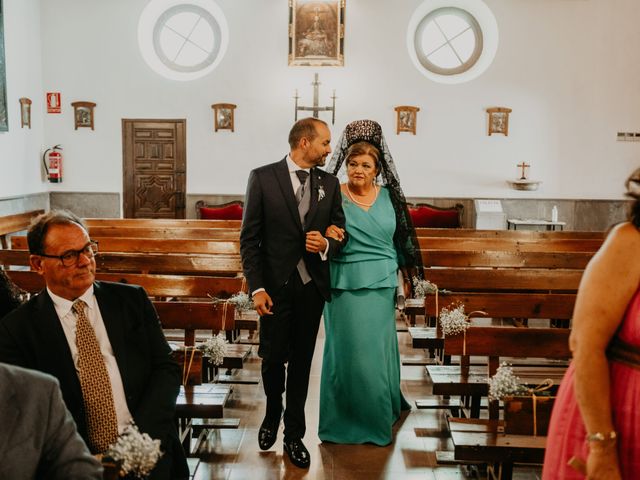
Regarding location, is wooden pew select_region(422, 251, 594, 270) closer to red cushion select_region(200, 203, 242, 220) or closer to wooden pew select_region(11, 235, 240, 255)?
wooden pew select_region(11, 235, 240, 255)

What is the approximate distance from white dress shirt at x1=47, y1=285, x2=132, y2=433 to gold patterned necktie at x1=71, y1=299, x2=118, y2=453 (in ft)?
0.11

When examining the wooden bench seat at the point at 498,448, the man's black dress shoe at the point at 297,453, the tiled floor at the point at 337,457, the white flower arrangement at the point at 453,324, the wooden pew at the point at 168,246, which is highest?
the wooden pew at the point at 168,246

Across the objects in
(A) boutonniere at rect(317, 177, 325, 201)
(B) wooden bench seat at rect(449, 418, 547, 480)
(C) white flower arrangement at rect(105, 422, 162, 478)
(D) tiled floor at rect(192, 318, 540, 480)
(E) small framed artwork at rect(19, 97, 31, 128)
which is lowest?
(D) tiled floor at rect(192, 318, 540, 480)

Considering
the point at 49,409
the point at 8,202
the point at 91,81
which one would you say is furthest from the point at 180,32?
the point at 49,409

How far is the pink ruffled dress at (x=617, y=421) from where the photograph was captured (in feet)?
4.91

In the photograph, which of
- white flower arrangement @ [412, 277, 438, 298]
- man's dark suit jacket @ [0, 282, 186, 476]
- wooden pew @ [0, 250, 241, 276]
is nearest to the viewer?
man's dark suit jacket @ [0, 282, 186, 476]

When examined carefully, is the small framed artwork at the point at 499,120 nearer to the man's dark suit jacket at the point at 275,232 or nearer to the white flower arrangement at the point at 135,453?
the man's dark suit jacket at the point at 275,232

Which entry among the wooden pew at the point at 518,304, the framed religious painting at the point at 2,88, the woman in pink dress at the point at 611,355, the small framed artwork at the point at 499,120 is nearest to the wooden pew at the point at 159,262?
the wooden pew at the point at 518,304

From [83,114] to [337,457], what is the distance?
9070 mm

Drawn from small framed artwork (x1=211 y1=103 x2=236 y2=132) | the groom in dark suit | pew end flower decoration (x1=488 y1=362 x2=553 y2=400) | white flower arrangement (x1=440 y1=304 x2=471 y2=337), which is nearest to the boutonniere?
the groom in dark suit

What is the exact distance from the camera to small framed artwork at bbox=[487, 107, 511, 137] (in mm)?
10984

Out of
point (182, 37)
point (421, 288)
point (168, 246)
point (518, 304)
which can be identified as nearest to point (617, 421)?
point (518, 304)

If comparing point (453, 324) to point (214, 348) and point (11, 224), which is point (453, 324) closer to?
point (214, 348)

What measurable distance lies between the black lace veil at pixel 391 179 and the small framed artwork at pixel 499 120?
7.58 m
